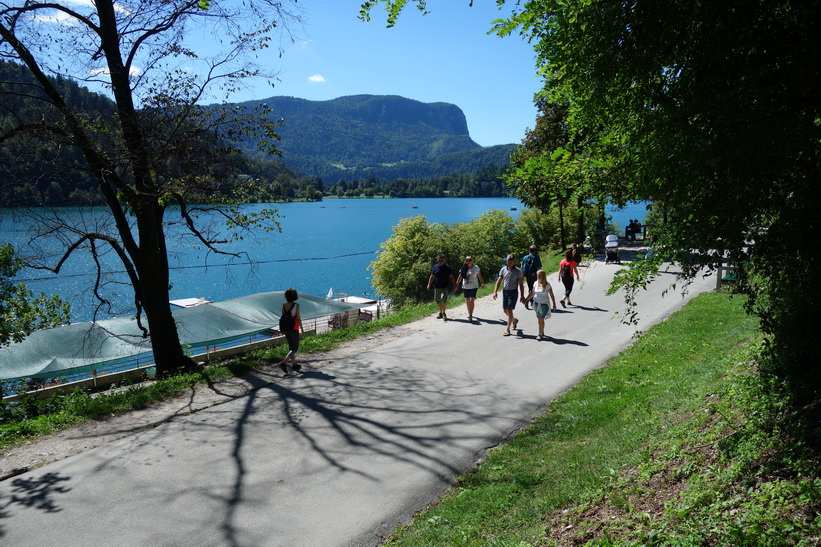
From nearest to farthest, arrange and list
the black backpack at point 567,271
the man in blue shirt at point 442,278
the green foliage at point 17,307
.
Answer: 1. the green foliage at point 17,307
2. the man in blue shirt at point 442,278
3. the black backpack at point 567,271

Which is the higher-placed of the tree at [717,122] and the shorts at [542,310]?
the tree at [717,122]

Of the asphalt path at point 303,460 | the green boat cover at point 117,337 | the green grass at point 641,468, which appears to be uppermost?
the green grass at point 641,468

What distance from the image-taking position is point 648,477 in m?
4.45

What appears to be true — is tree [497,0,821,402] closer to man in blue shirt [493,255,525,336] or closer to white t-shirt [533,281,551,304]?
white t-shirt [533,281,551,304]

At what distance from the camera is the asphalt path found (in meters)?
4.89

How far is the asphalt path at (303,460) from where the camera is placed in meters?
4.89

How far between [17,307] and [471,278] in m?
13.5

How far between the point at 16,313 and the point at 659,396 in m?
17.5

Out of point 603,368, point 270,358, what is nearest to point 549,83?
point 603,368

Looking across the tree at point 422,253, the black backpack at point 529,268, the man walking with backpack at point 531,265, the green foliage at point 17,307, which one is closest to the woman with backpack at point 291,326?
the green foliage at point 17,307

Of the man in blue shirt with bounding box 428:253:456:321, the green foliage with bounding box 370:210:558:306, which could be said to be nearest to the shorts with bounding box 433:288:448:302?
the man in blue shirt with bounding box 428:253:456:321

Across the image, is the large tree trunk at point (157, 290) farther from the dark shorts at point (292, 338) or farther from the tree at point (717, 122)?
the tree at point (717, 122)

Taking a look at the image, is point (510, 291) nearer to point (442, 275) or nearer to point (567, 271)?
point (442, 275)

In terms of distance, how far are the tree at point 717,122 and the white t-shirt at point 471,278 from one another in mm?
8673
